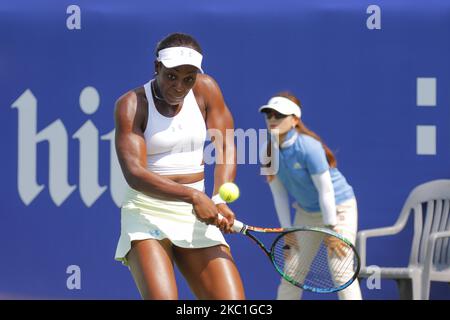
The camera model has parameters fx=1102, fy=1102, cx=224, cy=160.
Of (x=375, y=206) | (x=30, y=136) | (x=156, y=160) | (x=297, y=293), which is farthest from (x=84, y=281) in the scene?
(x=156, y=160)

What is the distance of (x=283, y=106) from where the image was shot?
18.0 ft

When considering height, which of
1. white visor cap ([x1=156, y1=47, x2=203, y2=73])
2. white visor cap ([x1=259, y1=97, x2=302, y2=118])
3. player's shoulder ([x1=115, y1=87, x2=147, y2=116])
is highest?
white visor cap ([x1=156, y1=47, x2=203, y2=73])

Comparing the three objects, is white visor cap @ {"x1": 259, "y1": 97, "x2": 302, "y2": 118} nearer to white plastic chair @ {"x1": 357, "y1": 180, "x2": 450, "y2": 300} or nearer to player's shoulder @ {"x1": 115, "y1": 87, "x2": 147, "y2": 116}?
white plastic chair @ {"x1": 357, "y1": 180, "x2": 450, "y2": 300}

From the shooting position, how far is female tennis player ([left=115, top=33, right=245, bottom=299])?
384cm

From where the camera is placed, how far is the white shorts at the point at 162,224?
12.9 ft

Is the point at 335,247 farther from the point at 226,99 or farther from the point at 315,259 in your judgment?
the point at 226,99

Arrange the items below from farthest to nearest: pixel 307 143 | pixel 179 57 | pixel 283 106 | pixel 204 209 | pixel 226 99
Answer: pixel 226 99, pixel 283 106, pixel 307 143, pixel 179 57, pixel 204 209

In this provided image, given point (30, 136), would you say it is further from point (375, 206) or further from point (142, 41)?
point (375, 206)

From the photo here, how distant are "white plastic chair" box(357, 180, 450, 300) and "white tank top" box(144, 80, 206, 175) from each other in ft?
6.59

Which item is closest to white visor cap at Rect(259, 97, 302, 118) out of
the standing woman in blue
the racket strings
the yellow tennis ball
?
the standing woman in blue

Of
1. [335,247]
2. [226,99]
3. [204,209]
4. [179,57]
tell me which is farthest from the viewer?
[226,99]

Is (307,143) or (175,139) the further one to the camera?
(307,143)

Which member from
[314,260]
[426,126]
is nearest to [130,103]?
[314,260]

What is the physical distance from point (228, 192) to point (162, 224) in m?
0.26
